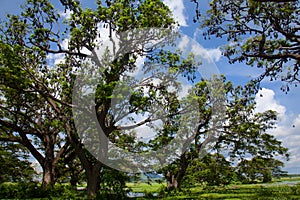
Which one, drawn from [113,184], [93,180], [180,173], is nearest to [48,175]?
[93,180]

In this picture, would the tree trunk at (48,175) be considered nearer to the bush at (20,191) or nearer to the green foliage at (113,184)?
the bush at (20,191)

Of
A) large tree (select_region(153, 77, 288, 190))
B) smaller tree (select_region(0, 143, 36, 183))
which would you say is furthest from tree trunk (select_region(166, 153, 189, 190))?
smaller tree (select_region(0, 143, 36, 183))

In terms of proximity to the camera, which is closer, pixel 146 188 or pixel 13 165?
pixel 13 165

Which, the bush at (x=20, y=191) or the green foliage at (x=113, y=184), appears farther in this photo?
the bush at (x=20, y=191)

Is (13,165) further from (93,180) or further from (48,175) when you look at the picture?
(93,180)

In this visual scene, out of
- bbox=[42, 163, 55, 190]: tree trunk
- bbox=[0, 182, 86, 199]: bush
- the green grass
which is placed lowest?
the green grass

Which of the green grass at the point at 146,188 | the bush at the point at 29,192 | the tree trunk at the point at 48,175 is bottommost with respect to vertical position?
the green grass at the point at 146,188

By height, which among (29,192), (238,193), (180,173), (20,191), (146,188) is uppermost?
(180,173)

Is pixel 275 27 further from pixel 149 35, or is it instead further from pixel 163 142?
pixel 163 142

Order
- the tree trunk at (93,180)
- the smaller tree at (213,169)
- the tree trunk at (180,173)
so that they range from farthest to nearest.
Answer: the tree trunk at (180,173)
the smaller tree at (213,169)
the tree trunk at (93,180)

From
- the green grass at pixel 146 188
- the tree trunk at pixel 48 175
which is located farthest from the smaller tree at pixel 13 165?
the green grass at pixel 146 188

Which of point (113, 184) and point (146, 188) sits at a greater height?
point (113, 184)

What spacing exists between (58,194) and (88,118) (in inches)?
258

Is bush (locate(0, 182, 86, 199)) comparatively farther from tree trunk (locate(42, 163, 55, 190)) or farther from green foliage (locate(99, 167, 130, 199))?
green foliage (locate(99, 167, 130, 199))
